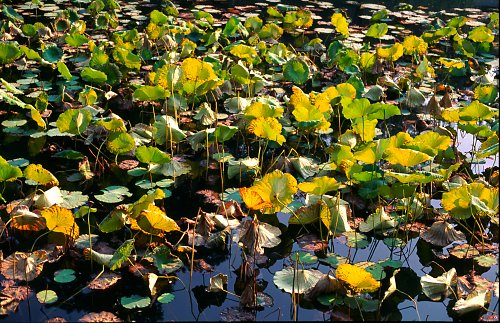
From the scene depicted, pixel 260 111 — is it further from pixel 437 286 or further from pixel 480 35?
pixel 480 35

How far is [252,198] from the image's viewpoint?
223 centimetres

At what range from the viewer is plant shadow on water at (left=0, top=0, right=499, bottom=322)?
1.98 meters

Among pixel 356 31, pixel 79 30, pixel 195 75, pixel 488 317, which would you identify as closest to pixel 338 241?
pixel 488 317

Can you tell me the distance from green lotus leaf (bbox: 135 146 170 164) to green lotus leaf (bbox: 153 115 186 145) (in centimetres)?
27

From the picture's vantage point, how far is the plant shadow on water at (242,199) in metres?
1.98

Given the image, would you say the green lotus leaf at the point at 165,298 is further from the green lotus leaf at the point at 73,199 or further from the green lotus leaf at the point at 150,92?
the green lotus leaf at the point at 150,92

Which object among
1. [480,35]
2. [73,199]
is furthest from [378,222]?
[480,35]

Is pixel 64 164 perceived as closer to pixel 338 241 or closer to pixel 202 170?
pixel 202 170

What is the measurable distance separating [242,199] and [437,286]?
2.95 ft

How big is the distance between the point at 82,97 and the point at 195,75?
686mm

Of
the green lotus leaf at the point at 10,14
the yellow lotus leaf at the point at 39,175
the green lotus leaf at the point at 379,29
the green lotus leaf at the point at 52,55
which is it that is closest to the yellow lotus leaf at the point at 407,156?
the yellow lotus leaf at the point at 39,175

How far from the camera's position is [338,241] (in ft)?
7.67

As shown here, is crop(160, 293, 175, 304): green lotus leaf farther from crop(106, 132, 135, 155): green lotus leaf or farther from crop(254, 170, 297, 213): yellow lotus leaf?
crop(106, 132, 135, 155): green lotus leaf

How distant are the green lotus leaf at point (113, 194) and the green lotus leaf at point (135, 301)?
666 millimetres
